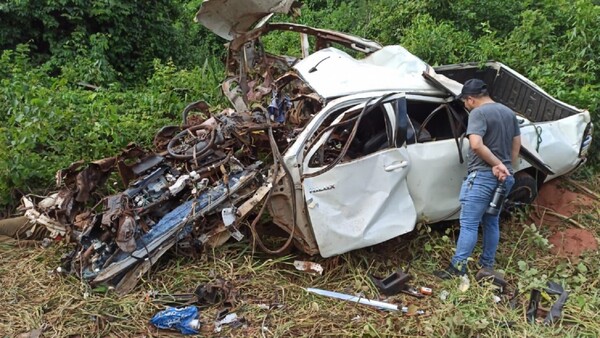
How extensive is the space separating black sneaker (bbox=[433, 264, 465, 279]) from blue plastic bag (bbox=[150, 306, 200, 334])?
85.0 inches

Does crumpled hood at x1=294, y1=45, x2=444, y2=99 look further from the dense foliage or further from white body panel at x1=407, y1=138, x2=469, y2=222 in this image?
the dense foliage

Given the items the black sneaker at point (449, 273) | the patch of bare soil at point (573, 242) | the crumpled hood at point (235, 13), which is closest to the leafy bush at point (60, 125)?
the crumpled hood at point (235, 13)

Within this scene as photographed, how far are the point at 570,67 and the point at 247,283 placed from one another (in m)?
5.64

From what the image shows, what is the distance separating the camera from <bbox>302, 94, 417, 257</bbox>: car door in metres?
4.48

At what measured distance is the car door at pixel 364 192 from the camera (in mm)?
4480

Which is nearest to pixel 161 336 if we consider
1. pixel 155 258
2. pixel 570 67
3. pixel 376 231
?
pixel 155 258

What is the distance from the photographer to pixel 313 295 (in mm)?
4492

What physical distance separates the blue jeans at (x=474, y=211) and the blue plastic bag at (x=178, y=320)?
224cm

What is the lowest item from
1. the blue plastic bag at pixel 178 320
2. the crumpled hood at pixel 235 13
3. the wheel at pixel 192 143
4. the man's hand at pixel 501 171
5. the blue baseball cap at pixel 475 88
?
the blue plastic bag at pixel 178 320

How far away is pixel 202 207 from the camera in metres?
4.60

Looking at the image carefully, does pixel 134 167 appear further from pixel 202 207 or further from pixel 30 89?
pixel 30 89

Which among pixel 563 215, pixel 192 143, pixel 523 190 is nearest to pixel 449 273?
pixel 523 190

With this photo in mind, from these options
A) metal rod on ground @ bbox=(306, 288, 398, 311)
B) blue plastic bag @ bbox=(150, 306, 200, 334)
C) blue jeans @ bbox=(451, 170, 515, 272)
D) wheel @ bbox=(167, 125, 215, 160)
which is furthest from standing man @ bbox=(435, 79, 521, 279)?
wheel @ bbox=(167, 125, 215, 160)

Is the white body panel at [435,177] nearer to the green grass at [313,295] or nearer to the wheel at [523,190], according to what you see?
the green grass at [313,295]
